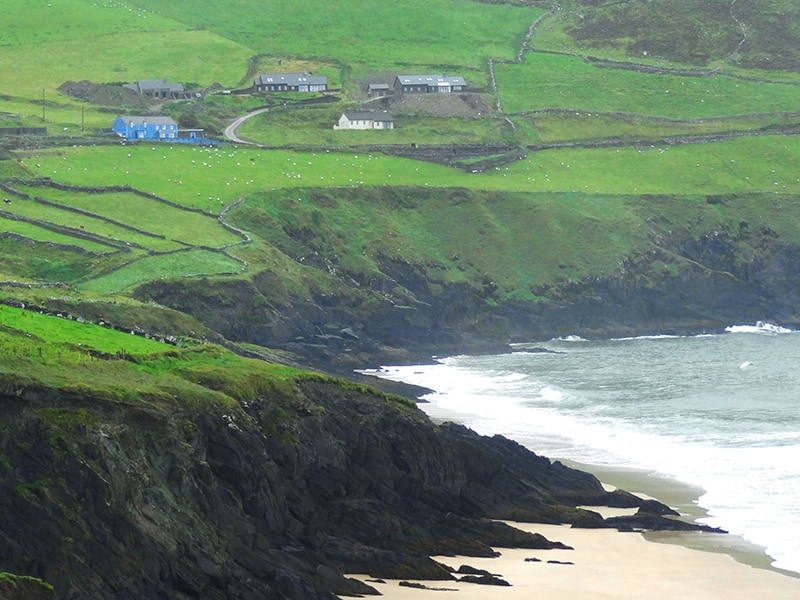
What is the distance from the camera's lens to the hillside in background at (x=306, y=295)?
54031 millimetres

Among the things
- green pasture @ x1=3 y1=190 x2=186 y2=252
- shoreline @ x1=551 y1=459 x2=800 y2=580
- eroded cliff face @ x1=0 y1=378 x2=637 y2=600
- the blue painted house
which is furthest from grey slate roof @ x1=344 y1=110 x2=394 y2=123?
eroded cliff face @ x1=0 y1=378 x2=637 y2=600

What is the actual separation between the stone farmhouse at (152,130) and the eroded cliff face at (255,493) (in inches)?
4145

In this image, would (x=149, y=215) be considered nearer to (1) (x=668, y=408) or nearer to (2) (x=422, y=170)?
(2) (x=422, y=170)

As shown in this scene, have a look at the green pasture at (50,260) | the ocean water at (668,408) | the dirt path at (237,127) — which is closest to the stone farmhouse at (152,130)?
the dirt path at (237,127)

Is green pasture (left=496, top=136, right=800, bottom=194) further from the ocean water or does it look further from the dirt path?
the ocean water

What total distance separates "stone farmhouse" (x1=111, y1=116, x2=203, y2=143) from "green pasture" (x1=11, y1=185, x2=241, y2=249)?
3380 centimetres

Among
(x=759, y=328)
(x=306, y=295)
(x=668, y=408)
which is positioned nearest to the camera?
(x=668, y=408)

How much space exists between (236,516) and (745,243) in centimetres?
11406

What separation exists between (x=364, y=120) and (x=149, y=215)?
183ft

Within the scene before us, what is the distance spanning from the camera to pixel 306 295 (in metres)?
126

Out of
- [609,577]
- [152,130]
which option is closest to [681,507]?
[609,577]

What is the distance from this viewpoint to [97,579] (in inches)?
1978

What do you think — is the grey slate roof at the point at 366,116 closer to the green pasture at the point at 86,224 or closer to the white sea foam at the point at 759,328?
the white sea foam at the point at 759,328

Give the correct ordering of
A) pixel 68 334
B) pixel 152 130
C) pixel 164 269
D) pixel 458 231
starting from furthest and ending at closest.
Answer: pixel 152 130 → pixel 458 231 → pixel 164 269 → pixel 68 334
